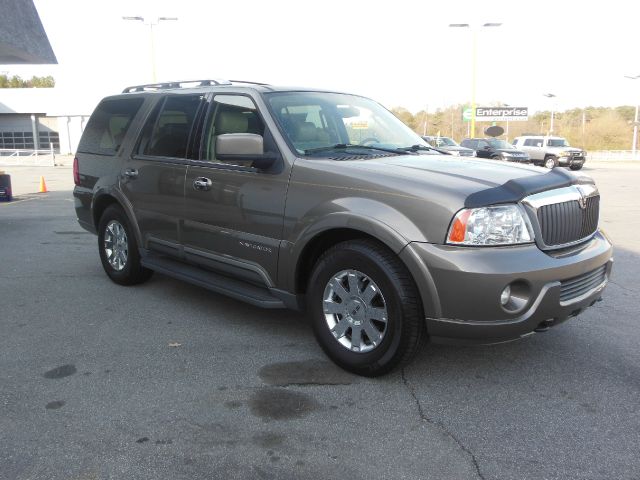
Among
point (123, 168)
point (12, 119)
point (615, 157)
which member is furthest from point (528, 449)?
point (12, 119)

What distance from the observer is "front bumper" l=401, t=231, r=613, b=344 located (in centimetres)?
317

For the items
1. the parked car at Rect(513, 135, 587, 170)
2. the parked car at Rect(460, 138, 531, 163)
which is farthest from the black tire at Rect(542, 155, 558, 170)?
the parked car at Rect(460, 138, 531, 163)

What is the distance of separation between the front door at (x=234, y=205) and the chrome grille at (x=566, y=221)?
67.6 inches

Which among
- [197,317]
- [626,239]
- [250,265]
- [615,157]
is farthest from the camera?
[615,157]

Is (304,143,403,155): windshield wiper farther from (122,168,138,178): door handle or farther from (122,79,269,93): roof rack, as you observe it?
(122,168,138,178): door handle

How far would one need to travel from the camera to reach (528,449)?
291 centimetres

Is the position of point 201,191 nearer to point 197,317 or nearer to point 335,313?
point 197,317

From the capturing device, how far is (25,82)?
11250 cm

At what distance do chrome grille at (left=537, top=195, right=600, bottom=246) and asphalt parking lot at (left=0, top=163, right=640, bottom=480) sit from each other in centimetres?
92

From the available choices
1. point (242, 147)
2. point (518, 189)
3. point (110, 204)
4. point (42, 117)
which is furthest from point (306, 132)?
point (42, 117)

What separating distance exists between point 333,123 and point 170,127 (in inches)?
60.8

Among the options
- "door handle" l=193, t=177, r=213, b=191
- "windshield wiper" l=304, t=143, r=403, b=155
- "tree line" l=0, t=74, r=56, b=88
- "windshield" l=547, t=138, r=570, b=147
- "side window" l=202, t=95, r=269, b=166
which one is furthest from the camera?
"tree line" l=0, t=74, r=56, b=88

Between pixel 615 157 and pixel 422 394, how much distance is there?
47.1 metres

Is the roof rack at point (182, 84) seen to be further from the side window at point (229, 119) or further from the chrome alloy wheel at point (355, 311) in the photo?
the chrome alloy wheel at point (355, 311)
